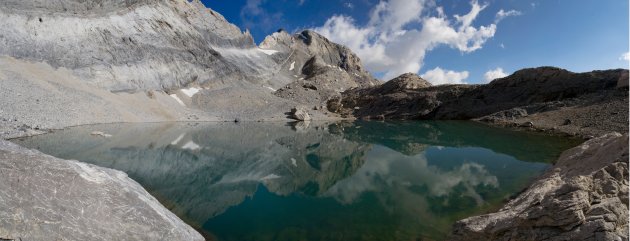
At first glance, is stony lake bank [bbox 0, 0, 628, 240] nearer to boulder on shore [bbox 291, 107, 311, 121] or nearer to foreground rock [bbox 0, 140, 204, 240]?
foreground rock [bbox 0, 140, 204, 240]

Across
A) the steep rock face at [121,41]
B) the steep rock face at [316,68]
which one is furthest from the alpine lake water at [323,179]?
the steep rock face at [316,68]

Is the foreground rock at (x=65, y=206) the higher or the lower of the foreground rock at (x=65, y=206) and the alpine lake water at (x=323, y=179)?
the higher

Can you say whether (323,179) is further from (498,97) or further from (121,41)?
(121,41)

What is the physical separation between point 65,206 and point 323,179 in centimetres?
1208

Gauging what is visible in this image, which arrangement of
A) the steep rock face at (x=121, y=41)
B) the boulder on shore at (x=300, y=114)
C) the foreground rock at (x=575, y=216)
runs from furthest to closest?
1. the boulder on shore at (x=300, y=114)
2. the steep rock face at (x=121, y=41)
3. the foreground rock at (x=575, y=216)

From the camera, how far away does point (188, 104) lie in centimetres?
6531

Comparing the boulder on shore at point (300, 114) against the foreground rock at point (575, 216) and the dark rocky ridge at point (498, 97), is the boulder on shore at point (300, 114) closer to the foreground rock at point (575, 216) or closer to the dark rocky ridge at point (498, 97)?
the dark rocky ridge at point (498, 97)

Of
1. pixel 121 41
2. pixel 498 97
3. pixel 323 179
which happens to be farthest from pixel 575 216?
pixel 121 41

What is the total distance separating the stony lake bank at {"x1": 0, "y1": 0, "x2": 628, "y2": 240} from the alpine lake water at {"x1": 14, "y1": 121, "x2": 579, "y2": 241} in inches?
65.7

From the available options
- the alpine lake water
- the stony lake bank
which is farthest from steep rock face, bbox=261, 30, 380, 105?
the alpine lake water

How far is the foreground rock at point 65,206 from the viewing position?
6531 mm

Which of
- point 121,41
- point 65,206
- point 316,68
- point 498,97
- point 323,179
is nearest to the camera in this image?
point 65,206

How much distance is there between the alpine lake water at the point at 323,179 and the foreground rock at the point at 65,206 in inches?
97.6

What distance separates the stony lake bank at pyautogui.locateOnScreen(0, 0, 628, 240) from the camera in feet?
23.4
